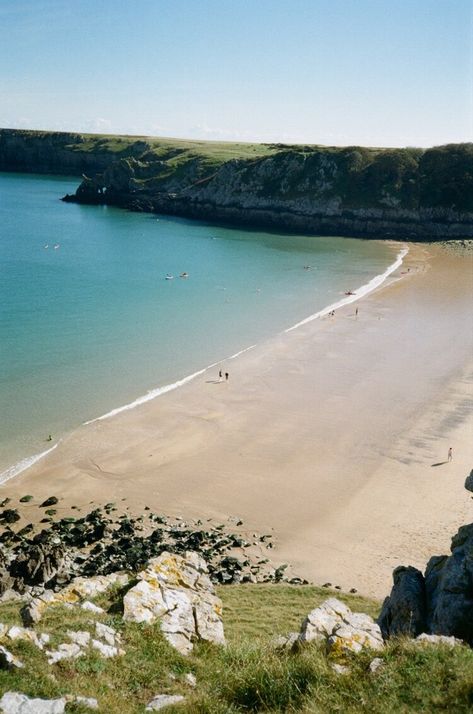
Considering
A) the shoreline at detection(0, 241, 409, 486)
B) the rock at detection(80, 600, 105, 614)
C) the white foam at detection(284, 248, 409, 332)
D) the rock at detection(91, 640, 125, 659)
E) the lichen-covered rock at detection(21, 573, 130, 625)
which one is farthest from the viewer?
the white foam at detection(284, 248, 409, 332)

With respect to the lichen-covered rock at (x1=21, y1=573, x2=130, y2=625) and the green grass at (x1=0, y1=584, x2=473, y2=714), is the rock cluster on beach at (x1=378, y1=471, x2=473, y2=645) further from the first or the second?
the lichen-covered rock at (x1=21, y1=573, x2=130, y2=625)

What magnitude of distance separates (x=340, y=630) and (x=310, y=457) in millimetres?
16018

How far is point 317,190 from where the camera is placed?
320 ft

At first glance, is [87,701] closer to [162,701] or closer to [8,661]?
[162,701]

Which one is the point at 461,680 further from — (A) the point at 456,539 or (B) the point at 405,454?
(B) the point at 405,454

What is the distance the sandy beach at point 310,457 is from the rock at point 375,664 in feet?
30.8

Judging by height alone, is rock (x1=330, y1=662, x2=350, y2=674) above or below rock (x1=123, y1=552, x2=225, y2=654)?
above

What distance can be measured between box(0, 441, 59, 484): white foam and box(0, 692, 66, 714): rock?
15943mm

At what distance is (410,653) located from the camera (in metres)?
7.85

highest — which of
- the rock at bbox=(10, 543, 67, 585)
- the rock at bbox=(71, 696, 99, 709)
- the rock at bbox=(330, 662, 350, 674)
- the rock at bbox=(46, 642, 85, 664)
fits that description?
the rock at bbox=(330, 662, 350, 674)

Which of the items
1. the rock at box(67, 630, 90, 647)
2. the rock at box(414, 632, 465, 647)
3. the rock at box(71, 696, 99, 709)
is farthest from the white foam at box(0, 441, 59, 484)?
the rock at box(414, 632, 465, 647)

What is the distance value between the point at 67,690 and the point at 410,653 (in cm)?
448

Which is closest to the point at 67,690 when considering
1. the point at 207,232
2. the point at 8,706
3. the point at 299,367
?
the point at 8,706

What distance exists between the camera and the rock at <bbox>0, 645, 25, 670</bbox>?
314 inches
